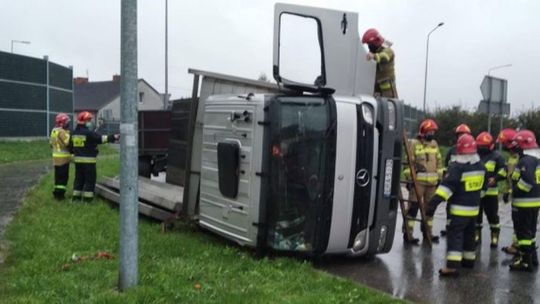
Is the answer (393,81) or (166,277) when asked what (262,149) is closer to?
(166,277)

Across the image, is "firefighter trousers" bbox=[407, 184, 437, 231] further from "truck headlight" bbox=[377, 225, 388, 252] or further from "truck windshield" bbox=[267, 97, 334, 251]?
"truck windshield" bbox=[267, 97, 334, 251]

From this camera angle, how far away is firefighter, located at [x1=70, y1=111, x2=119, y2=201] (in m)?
9.77

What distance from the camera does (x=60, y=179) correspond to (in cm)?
1005

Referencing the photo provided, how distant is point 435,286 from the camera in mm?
6086

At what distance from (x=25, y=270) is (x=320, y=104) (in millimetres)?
3479

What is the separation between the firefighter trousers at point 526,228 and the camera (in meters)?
6.94

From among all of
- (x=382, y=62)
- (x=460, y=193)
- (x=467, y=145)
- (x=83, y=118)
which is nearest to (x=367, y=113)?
(x=467, y=145)

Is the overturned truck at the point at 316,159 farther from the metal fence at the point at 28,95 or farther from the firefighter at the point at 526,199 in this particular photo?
the metal fence at the point at 28,95

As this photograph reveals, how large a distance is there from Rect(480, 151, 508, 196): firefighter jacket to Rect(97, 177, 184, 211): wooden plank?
4283mm

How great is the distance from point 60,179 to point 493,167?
7006mm

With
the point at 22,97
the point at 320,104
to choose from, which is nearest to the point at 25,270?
the point at 320,104

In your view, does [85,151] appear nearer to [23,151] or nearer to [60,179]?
[60,179]

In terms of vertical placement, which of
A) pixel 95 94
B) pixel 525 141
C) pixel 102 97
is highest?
pixel 95 94

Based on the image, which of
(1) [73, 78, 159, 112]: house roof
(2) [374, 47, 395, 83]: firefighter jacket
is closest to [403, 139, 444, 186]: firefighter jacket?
(2) [374, 47, 395, 83]: firefighter jacket
